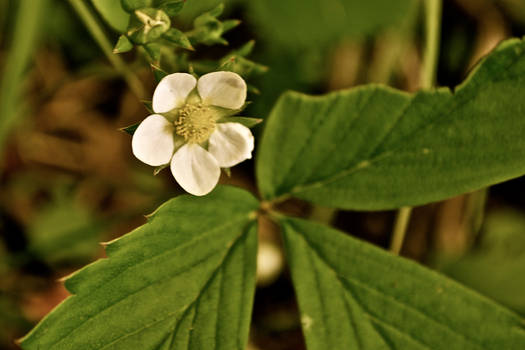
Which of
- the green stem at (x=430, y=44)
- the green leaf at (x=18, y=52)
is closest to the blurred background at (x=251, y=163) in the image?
the green leaf at (x=18, y=52)

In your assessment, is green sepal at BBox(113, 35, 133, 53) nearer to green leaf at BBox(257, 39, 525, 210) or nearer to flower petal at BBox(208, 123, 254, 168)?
flower petal at BBox(208, 123, 254, 168)

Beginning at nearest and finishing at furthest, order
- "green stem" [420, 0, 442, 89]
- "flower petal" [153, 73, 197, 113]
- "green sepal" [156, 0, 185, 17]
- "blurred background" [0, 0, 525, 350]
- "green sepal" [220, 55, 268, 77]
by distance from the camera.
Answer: "flower petal" [153, 73, 197, 113]
"green sepal" [156, 0, 185, 17]
"green sepal" [220, 55, 268, 77]
"green stem" [420, 0, 442, 89]
"blurred background" [0, 0, 525, 350]

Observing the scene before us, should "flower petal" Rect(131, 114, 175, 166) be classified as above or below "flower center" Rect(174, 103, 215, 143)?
below

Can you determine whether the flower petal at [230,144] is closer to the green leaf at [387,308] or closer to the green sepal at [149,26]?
the green sepal at [149,26]

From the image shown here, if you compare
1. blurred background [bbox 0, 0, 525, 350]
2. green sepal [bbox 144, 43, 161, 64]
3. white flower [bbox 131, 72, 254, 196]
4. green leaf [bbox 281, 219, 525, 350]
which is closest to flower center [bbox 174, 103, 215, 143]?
white flower [bbox 131, 72, 254, 196]

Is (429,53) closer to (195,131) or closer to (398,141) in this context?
(398,141)
